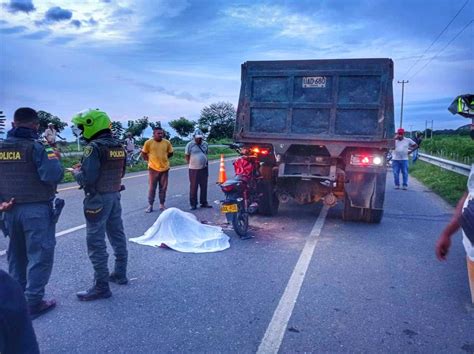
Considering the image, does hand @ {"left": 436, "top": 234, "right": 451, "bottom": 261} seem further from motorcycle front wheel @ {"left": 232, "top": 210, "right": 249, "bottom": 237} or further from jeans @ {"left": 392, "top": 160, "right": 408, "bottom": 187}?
jeans @ {"left": 392, "top": 160, "right": 408, "bottom": 187}

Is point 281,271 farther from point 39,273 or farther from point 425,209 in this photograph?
point 425,209

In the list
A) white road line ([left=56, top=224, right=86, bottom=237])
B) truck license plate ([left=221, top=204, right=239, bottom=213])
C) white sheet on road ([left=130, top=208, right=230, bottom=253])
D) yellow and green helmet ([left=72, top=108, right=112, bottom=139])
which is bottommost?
white road line ([left=56, top=224, right=86, bottom=237])

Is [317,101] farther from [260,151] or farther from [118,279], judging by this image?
[118,279]

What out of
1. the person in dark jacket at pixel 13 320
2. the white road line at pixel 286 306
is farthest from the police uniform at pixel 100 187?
the person in dark jacket at pixel 13 320

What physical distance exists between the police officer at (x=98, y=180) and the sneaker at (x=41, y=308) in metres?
0.28

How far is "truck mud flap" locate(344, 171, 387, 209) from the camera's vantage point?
25.2 feet

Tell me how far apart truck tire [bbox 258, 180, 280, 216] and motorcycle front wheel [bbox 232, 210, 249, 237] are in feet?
4.40

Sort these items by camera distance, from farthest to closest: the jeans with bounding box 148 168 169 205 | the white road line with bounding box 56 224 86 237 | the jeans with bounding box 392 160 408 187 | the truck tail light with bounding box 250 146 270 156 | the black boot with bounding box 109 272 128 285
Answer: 1. the jeans with bounding box 392 160 408 187
2. the jeans with bounding box 148 168 169 205
3. the truck tail light with bounding box 250 146 270 156
4. the white road line with bounding box 56 224 86 237
5. the black boot with bounding box 109 272 128 285

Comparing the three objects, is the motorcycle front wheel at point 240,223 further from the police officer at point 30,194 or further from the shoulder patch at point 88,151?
the police officer at point 30,194

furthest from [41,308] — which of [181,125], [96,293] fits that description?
[181,125]

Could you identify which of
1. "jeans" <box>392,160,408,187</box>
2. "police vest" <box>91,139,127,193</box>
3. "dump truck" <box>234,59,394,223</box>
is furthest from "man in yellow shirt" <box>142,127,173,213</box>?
"jeans" <box>392,160,408,187</box>

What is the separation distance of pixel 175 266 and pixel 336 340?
2455 millimetres

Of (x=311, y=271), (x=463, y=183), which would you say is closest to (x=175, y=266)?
(x=311, y=271)

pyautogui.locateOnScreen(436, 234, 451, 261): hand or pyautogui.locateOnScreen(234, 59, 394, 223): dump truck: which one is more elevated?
pyautogui.locateOnScreen(234, 59, 394, 223): dump truck
